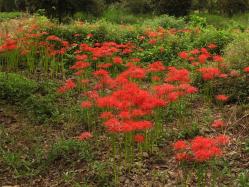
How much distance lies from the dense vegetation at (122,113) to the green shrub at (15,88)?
19 mm

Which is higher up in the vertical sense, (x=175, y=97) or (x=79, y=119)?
(x=175, y=97)

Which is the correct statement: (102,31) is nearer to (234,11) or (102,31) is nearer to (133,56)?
(133,56)

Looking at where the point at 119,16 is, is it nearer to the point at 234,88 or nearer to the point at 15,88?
the point at 15,88

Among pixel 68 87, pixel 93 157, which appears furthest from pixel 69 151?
pixel 68 87

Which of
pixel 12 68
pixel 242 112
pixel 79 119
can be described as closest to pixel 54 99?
pixel 79 119

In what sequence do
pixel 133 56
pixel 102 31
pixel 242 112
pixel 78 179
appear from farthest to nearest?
pixel 102 31
pixel 133 56
pixel 242 112
pixel 78 179

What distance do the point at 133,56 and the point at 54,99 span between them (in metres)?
3.06

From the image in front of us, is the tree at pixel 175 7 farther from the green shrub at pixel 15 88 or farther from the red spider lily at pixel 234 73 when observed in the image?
the green shrub at pixel 15 88

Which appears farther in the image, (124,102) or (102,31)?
(102,31)

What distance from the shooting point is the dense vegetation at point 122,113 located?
19.9 ft

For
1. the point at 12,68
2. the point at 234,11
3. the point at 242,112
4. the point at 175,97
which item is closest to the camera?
the point at 175,97

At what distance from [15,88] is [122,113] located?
343 cm

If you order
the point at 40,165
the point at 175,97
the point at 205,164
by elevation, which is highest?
the point at 175,97

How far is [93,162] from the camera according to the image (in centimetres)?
646
